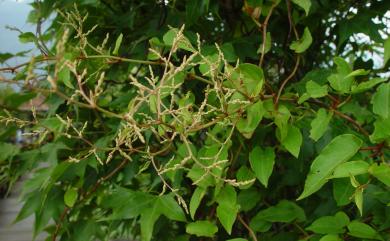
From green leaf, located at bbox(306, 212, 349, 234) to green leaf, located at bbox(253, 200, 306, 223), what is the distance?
8 centimetres

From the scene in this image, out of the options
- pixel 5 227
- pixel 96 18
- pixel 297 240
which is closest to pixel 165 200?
pixel 297 240

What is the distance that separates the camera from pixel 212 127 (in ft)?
2.74

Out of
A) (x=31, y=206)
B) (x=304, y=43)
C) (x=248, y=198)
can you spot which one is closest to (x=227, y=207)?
(x=248, y=198)

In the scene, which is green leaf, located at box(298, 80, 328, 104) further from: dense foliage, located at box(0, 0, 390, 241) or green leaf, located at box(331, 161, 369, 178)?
green leaf, located at box(331, 161, 369, 178)

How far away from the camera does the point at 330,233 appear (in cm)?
67

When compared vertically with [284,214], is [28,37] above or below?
above

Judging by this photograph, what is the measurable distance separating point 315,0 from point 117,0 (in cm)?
44

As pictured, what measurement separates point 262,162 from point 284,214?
13cm

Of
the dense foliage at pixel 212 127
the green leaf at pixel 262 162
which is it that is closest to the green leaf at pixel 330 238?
the dense foliage at pixel 212 127

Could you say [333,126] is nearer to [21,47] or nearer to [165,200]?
[165,200]

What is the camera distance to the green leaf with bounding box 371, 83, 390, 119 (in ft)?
2.00

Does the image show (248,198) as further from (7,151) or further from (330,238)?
(7,151)

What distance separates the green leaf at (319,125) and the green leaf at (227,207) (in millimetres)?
142

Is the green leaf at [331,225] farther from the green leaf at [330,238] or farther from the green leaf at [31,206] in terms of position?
the green leaf at [31,206]
